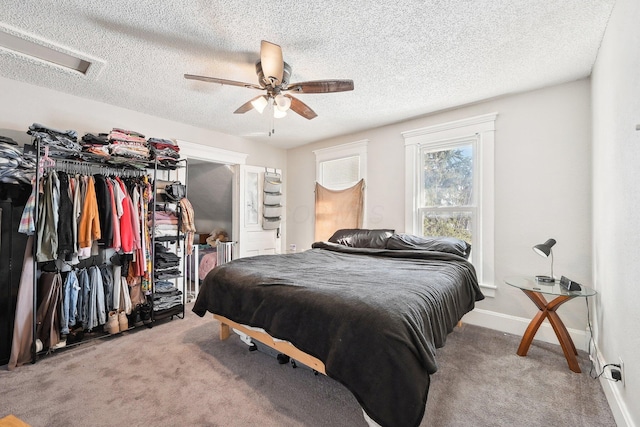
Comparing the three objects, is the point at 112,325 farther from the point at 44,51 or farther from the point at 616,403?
the point at 616,403

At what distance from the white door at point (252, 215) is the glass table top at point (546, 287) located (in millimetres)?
3446

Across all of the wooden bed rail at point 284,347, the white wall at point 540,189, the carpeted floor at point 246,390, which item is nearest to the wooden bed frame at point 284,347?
the wooden bed rail at point 284,347

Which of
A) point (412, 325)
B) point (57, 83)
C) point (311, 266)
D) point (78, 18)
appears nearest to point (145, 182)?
point (57, 83)

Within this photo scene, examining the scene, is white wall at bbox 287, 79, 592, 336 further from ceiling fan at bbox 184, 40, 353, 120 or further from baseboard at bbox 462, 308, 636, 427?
ceiling fan at bbox 184, 40, 353, 120

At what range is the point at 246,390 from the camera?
1820 millimetres

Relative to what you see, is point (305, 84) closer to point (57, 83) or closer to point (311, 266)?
point (311, 266)

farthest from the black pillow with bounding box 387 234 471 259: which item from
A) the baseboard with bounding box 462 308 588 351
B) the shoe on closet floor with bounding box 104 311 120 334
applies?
the shoe on closet floor with bounding box 104 311 120 334

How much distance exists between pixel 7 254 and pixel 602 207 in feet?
14.7

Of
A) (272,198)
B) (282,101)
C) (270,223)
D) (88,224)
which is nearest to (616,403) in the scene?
(282,101)

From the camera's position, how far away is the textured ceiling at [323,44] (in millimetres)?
1697

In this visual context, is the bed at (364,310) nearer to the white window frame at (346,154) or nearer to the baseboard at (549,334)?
the baseboard at (549,334)

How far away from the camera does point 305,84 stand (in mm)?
2051

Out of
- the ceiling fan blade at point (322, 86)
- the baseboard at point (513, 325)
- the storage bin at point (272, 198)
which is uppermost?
the ceiling fan blade at point (322, 86)

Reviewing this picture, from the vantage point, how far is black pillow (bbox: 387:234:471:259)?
111 inches
